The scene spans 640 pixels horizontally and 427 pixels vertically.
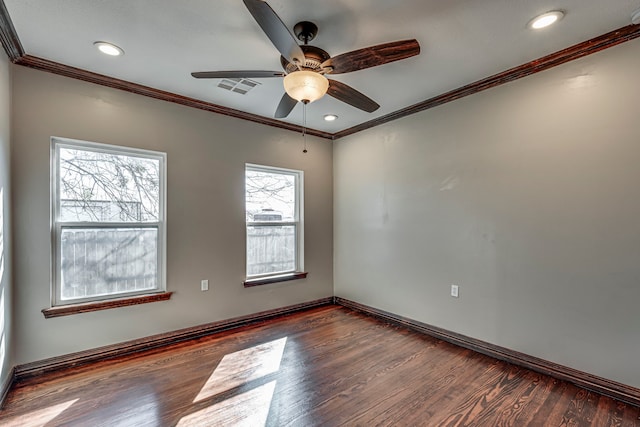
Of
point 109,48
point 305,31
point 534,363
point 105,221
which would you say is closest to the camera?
point 305,31

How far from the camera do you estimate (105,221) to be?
2820 millimetres

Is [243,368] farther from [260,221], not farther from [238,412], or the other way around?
[260,221]

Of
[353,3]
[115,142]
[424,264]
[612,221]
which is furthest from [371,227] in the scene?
[115,142]

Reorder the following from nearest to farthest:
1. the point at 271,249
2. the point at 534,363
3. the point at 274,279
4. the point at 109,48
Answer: the point at 109,48 → the point at 534,363 → the point at 274,279 → the point at 271,249

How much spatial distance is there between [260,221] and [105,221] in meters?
1.64

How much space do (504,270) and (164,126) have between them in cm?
360

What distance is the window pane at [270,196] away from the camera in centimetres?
380

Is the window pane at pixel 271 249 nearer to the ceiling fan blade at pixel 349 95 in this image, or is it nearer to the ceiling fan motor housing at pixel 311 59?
the ceiling fan blade at pixel 349 95

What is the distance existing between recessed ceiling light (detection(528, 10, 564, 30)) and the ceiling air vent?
7.27 ft

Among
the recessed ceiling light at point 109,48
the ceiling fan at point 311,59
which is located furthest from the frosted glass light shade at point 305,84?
the recessed ceiling light at point 109,48

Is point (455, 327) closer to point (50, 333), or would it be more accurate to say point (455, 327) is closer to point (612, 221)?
point (612, 221)

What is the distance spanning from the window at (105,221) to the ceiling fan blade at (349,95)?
1935mm

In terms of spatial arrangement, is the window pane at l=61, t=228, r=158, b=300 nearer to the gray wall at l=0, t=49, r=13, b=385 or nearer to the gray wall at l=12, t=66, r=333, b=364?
the gray wall at l=12, t=66, r=333, b=364

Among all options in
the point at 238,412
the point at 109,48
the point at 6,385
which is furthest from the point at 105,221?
the point at 238,412
